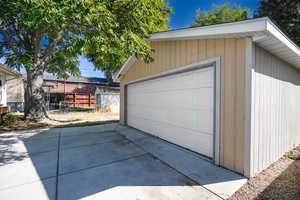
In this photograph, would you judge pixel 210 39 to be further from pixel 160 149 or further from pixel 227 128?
pixel 160 149

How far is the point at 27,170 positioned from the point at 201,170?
3.34 m

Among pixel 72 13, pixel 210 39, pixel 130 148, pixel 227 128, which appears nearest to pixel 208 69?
pixel 210 39

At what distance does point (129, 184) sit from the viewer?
2473 mm

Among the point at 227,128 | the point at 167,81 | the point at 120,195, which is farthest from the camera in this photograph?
the point at 167,81

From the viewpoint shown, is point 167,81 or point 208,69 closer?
point 208,69

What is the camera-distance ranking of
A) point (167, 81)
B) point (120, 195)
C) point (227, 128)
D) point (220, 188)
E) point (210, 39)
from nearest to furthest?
1. point (120, 195)
2. point (220, 188)
3. point (227, 128)
4. point (210, 39)
5. point (167, 81)

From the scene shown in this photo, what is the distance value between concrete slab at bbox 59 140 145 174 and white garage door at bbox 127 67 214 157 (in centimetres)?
117

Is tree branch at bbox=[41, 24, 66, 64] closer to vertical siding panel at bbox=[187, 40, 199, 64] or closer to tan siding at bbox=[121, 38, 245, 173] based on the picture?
vertical siding panel at bbox=[187, 40, 199, 64]

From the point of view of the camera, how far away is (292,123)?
13.4 feet

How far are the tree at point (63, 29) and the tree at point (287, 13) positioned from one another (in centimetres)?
1138

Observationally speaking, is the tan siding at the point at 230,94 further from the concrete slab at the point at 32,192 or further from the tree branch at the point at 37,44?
the tree branch at the point at 37,44

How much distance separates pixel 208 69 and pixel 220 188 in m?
2.33

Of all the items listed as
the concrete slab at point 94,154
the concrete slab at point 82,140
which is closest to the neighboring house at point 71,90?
the concrete slab at point 82,140

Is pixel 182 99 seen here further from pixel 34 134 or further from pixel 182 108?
pixel 34 134
